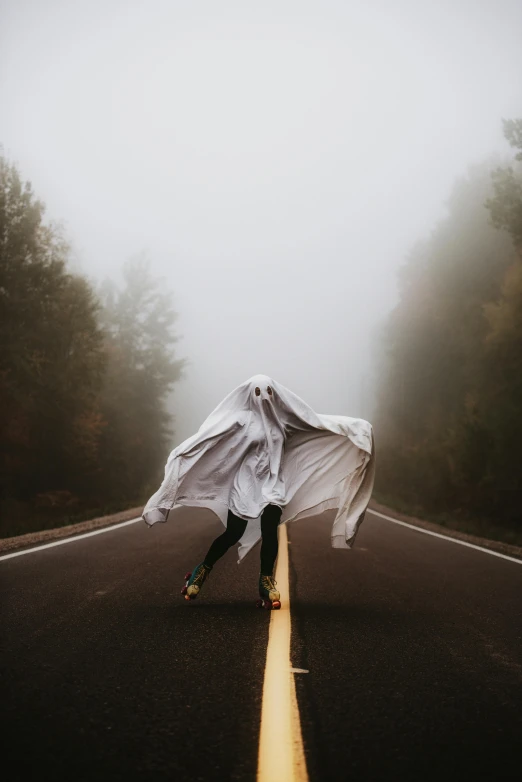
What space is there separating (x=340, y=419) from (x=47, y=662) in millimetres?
3848

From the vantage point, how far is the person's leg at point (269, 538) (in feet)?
16.3

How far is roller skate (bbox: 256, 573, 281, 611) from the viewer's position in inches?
185

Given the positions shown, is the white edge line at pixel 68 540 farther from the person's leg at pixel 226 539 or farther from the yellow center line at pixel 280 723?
the yellow center line at pixel 280 723

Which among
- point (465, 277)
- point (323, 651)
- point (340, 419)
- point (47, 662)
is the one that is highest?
point (465, 277)

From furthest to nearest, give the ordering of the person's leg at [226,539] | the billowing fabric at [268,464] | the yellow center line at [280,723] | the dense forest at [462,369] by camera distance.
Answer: the dense forest at [462,369] < the billowing fabric at [268,464] < the person's leg at [226,539] < the yellow center line at [280,723]

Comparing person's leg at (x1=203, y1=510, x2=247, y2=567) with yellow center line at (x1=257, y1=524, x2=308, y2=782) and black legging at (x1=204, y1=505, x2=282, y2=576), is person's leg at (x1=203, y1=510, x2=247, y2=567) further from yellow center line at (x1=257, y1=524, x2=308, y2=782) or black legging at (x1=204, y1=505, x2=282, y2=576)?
yellow center line at (x1=257, y1=524, x2=308, y2=782)

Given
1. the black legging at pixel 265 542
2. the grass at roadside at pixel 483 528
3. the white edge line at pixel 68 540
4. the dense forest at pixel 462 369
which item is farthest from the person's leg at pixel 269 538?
the dense forest at pixel 462 369

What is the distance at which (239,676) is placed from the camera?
2.96m

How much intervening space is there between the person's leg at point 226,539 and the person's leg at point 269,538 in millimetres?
289

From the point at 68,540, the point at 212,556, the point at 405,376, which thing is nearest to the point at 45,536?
the point at 68,540

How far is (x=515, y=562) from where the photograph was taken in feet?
27.6

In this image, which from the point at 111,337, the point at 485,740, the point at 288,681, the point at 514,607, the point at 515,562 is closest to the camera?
the point at 485,740

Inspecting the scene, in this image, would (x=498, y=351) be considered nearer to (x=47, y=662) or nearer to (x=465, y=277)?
(x=465, y=277)

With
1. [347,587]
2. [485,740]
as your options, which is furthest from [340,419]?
[485,740]
